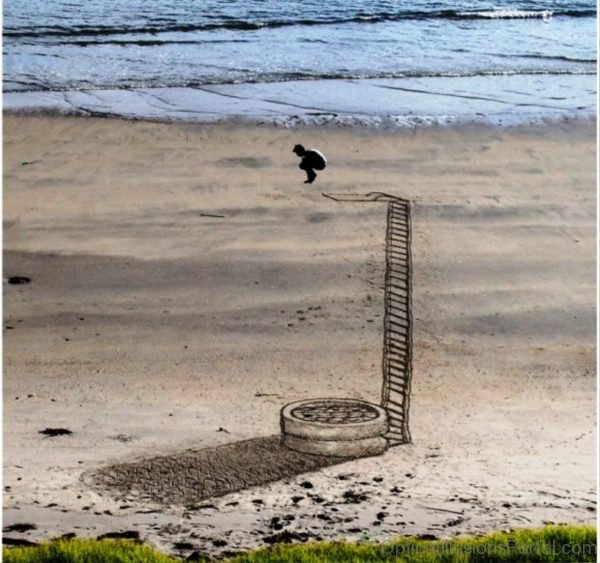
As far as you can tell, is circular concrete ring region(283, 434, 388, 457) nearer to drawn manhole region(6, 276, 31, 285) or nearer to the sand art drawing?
the sand art drawing

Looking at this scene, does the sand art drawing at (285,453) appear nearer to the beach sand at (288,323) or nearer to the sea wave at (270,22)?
the beach sand at (288,323)

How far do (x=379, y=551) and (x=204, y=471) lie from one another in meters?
1.74

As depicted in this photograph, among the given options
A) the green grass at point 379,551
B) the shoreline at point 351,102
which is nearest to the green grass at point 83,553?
the green grass at point 379,551

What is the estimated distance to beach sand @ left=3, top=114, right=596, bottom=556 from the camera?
6.96m

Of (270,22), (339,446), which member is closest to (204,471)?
(339,446)

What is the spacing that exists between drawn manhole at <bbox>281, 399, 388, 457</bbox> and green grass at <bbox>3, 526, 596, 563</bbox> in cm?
162

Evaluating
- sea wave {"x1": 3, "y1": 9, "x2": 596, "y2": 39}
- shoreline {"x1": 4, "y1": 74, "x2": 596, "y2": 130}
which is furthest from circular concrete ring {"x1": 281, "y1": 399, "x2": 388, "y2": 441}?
sea wave {"x1": 3, "y1": 9, "x2": 596, "y2": 39}

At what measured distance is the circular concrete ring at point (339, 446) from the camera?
771cm

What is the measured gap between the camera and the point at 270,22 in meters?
30.0

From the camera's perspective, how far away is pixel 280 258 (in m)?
11.7

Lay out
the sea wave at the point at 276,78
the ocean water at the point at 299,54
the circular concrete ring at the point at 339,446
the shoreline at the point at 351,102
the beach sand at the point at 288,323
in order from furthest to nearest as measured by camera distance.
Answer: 1. the sea wave at the point at 276,78
2. the ocean water at the point at 299,54
3. the shoreline at the point at 351,102
4. the circular concrete ring at the point at 339,446
5. the beach sand at the point at 288,323

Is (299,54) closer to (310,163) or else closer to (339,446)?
(310,163)

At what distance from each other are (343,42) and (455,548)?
22.3m

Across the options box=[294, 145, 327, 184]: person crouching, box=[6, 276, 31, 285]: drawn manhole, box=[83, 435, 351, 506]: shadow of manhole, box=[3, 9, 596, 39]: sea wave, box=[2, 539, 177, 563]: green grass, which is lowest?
box=[83, 435, 351, 506]: shadow of manhole
